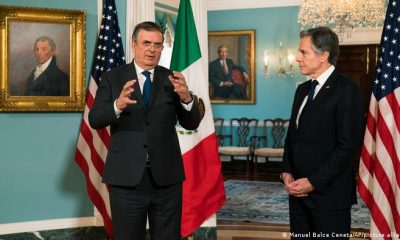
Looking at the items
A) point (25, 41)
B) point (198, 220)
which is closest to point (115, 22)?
point (25, 41)

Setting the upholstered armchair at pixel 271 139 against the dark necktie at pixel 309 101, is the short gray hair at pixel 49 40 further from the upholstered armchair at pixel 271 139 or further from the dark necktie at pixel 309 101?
the upholstered armchair at pixel 271 139

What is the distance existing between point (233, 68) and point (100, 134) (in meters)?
6.76

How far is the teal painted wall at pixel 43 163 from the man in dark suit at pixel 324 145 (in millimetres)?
2458

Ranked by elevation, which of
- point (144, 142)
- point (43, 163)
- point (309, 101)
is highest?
point (309, 101)

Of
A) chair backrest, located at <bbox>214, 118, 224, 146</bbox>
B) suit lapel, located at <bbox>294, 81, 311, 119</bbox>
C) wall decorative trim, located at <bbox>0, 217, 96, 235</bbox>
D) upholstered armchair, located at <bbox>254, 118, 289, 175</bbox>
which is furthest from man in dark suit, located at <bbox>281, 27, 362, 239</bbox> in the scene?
chair backrest, located at <bbox>214, 118, 224, 146</bbox>

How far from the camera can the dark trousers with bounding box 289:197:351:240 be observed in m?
2.54

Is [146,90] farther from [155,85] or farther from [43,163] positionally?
[43,163]

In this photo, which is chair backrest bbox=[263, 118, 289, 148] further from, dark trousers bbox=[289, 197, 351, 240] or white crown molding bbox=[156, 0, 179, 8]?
dark trousers bbox=[289, 197, 351, 240]

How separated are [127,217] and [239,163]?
7874 mm

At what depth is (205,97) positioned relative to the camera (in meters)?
4.35

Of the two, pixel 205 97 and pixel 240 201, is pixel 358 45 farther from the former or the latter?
pixel 205 97

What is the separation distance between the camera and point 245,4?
1050 cm

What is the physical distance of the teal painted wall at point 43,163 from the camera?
4301 mm

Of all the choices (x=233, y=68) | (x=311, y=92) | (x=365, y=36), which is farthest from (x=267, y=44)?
(x=311, y=92)
